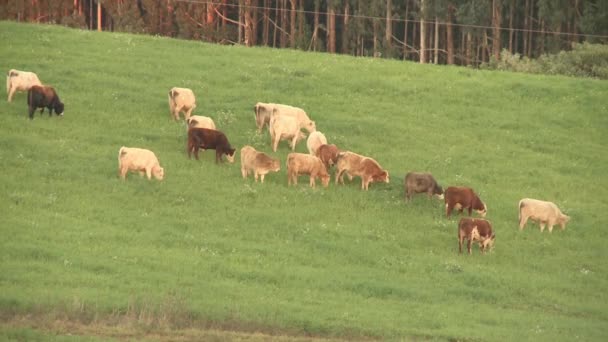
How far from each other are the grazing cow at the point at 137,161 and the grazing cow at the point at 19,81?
715 cm

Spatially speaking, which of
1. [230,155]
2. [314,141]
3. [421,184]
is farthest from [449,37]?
[421,184]

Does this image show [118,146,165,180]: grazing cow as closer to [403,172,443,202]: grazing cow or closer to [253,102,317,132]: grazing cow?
[253,102,317,132]: grazing cow

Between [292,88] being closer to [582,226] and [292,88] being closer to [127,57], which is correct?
[127,57]

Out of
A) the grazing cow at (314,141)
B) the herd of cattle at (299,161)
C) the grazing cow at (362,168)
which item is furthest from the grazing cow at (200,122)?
the grazing cow at (362,168)

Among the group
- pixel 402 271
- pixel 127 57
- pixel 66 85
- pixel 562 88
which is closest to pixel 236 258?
pixel 402 271

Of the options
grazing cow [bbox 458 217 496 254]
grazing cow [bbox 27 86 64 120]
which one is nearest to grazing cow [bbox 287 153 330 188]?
grazing cow [bbox 458 217 496 254]

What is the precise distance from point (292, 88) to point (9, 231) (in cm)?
1868

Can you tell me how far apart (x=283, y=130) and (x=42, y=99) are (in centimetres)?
723

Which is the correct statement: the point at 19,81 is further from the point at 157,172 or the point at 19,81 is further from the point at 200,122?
the point at 157,172

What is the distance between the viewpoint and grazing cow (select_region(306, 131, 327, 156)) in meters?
40.9

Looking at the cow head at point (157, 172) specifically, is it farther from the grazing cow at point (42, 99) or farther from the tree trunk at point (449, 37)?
the tree trunk at point (449, 37)

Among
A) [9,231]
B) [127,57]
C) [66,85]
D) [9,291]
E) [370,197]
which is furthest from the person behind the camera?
[127,57]

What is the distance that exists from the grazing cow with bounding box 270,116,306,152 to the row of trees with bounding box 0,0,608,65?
35.4 m

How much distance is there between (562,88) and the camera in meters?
53.6
